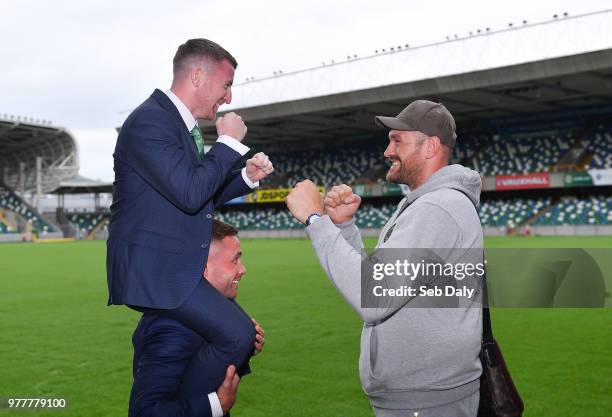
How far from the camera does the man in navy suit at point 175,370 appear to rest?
235 cm

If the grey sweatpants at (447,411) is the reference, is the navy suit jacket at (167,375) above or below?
above

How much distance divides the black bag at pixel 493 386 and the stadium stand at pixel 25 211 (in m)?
59.8

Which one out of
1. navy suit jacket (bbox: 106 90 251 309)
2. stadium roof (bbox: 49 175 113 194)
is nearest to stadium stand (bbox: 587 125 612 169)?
navy suit jacket (bbox: 106 90 251 309)

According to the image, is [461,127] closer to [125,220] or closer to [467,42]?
[467,42]

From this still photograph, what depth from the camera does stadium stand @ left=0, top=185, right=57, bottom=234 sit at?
58.3m

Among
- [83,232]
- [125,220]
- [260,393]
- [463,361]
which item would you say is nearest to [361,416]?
[260,393]

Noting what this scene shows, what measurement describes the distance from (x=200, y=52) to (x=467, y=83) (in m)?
34.5

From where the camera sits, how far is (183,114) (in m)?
2.61

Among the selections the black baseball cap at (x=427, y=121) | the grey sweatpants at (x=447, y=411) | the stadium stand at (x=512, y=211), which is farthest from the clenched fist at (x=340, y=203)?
the stadium stand at (x=512, y=211)

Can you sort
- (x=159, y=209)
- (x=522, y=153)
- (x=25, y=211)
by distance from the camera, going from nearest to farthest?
(x=159, y=209) → (x=522, y=153) → (x=25, y=211)

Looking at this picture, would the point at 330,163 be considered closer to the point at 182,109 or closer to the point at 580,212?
the point at 580,212

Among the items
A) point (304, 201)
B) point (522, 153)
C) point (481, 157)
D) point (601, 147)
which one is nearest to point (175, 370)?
point (304, 201)

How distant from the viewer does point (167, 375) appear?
7.76 feet

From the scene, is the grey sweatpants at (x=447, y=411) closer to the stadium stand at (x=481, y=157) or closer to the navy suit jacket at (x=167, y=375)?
the navy suit jacket at (x=167, y=375)
